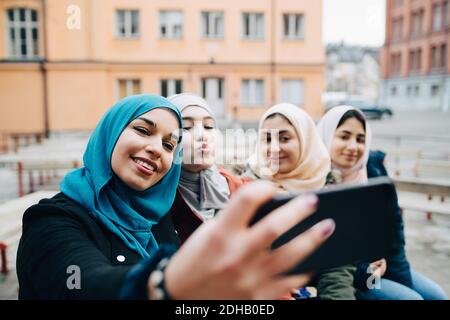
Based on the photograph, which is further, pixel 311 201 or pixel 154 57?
pixel 154 57

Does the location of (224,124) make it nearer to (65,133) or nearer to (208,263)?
(65,133)

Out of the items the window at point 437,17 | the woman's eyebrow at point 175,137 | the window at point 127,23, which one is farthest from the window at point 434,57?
the woman's eyebrow at point 175,137

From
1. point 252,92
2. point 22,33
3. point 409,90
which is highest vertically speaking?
point 22,33

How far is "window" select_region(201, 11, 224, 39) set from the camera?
61.5 ft

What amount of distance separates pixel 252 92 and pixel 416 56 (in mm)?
27672

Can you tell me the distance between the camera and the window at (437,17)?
116 feet

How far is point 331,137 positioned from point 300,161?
0.51m

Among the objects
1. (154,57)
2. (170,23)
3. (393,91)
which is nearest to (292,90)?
(170,23)

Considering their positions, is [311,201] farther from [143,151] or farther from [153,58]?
[153,58]

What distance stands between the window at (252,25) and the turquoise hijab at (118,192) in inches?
732

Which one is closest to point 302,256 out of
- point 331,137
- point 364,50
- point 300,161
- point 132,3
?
point 300,161

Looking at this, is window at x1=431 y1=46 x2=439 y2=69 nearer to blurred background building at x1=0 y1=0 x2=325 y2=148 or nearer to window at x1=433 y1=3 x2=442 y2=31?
window at x1=433 y1=3 x2=442 y2=31

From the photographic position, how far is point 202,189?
5.90 ft

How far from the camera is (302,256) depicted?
0.63 metres
